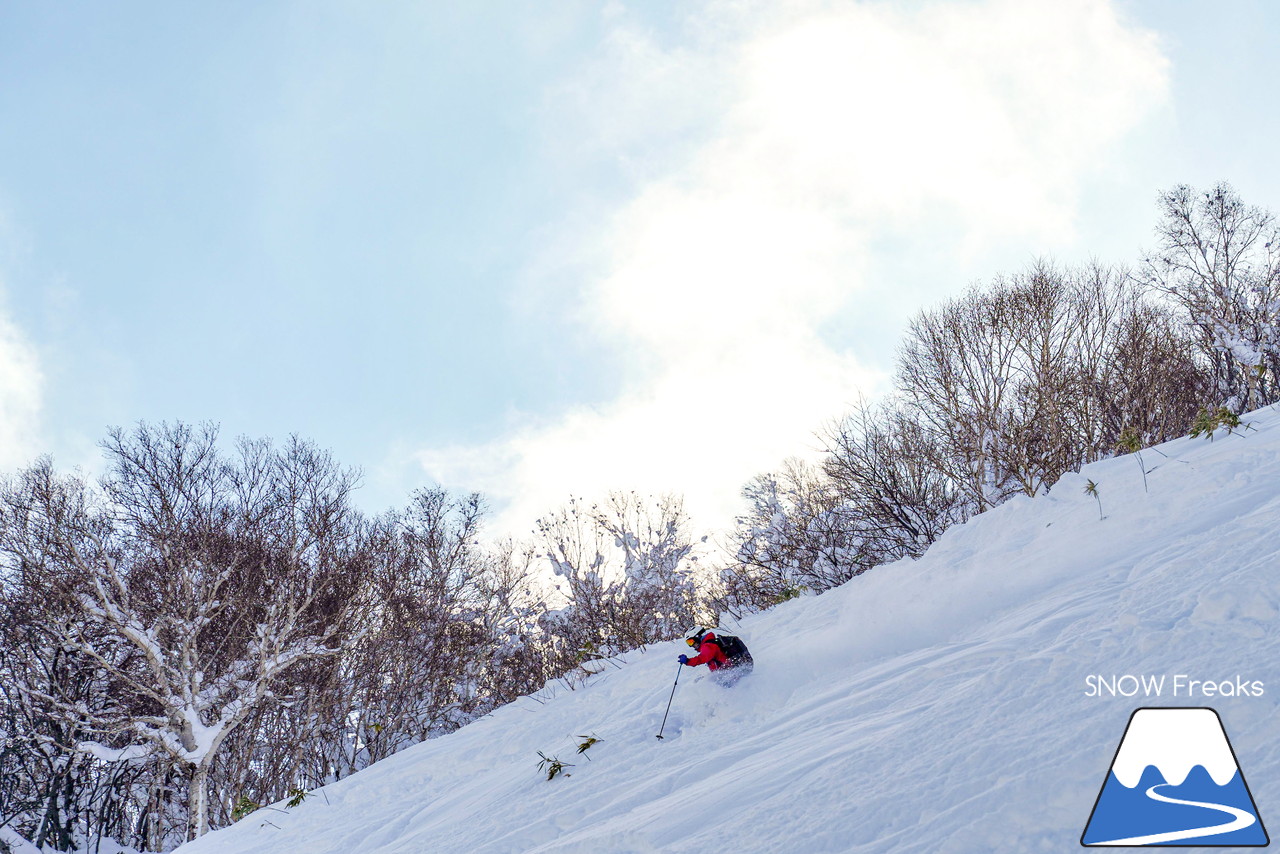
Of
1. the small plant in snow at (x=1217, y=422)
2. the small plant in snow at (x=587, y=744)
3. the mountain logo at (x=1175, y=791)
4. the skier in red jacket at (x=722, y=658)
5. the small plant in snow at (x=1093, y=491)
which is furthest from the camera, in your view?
the small plant in snow at (x=1217, y=422)

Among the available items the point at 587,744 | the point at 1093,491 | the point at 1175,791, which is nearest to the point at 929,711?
the point at 1175,791

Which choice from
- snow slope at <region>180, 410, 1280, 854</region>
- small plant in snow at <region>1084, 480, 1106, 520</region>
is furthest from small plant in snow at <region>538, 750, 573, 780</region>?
small plant in snow at <region>1084, 480, 1106, 520</region>

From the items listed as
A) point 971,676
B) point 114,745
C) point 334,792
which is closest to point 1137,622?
point 971,676

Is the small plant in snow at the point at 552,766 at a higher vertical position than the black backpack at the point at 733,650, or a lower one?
lower

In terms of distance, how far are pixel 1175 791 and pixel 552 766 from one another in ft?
8.96

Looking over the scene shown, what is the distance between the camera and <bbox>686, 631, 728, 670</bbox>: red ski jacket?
365cm

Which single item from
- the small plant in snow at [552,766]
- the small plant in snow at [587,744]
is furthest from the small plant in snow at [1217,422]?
the small plant in snow at [552,766]

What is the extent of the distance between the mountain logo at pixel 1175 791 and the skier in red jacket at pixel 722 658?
7.22 ft

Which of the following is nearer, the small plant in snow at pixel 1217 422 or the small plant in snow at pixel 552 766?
the small plant in snow at pixel 552 766

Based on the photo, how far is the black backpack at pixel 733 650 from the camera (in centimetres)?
364

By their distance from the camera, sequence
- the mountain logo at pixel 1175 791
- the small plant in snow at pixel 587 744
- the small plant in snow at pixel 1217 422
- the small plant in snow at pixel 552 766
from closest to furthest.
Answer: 1. the mountain logo at pixel 1175 791
2. the small plant in snow at pixel 552 766
3. the small plant in snow at pixel 587 744
4. the small plant in snow at pixel 1217 422

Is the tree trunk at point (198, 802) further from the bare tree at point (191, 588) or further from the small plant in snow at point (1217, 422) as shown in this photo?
the small plant in snow at point (1217, 422)

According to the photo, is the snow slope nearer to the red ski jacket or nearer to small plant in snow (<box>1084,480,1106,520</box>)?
small plant in snow (<box>1084,480,1106,520</box>)

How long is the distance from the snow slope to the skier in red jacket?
0.10 metres
